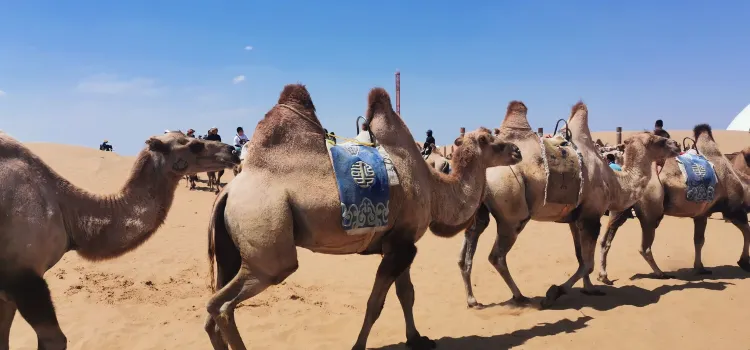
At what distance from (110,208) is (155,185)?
384 mm

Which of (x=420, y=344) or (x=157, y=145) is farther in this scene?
(x=420, y=344)

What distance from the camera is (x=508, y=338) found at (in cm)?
544

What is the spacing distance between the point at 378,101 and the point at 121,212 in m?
2.45

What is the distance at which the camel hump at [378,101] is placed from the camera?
5.15 metres

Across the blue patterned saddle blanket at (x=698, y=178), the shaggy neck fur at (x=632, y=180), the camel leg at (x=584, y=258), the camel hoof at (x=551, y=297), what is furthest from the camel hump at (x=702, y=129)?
the camel hoof at (x=551, y=297)

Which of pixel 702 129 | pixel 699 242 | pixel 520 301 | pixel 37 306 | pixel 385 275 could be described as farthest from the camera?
pixel 702 129

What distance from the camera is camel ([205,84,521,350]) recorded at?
13.3ft

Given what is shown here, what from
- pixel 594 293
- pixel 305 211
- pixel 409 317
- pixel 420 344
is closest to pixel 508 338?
pixel 420 344

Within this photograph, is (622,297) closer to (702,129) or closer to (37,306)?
(702,129)

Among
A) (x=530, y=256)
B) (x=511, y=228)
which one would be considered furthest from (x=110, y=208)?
(x=530, y=256)

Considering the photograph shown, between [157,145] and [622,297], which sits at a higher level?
[157,145]

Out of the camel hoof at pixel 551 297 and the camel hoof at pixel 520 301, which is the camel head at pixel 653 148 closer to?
the camel hoof at pixel 551 297

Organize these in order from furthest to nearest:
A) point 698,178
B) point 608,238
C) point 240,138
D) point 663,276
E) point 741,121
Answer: point 741,121 < point 240,138 < point 608,238 < point 698,178 < point 663,276

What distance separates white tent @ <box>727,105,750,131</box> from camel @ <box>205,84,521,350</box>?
60.7 metres
